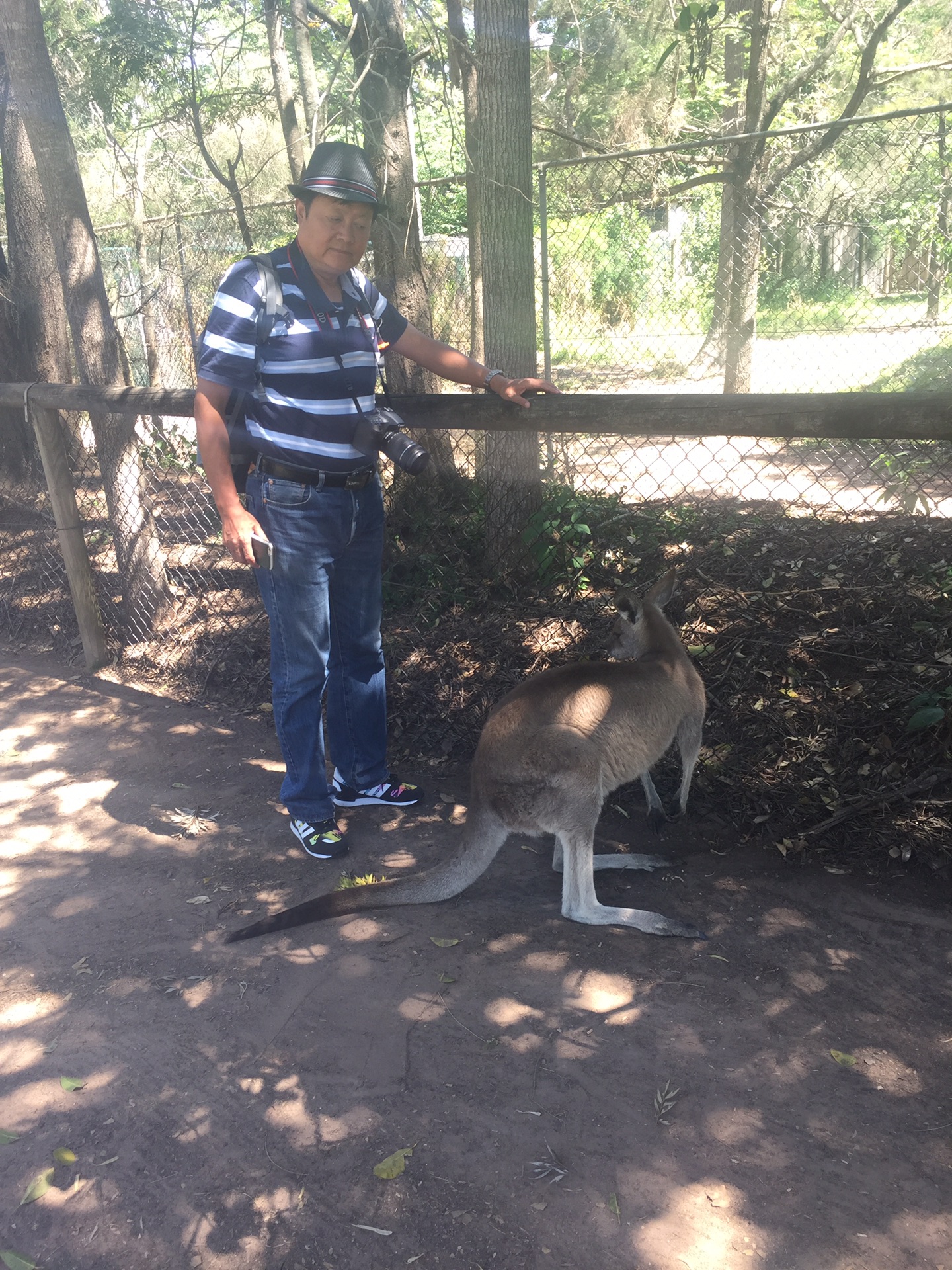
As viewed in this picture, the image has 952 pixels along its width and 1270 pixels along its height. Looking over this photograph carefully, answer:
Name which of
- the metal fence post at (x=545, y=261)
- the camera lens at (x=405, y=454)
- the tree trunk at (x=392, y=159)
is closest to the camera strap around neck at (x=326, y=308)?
the camera lens at (x=405, y=454)

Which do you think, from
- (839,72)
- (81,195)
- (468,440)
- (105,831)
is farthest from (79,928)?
(839,72)

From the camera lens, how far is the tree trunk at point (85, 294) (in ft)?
16.7

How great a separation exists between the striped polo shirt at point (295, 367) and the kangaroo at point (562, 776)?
1035mm

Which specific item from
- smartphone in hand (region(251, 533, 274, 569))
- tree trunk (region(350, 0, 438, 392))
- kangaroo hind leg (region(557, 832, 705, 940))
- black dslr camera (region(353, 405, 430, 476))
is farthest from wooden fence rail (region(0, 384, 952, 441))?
tree trunk (region(350, 0, 438, 392))

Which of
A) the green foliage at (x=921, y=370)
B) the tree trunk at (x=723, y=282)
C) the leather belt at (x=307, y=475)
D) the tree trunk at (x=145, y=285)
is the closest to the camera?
the leather belt at (x=307, y=475)

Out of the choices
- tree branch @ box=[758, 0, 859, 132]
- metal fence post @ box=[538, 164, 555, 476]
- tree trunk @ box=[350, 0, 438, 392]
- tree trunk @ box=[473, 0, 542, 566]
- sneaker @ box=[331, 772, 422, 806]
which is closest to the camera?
sneaker @ box=[331, 772, 422, 806]

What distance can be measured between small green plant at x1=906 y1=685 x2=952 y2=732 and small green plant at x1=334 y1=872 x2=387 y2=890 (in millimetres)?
1824

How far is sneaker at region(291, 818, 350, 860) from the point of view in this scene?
3332 millimetres

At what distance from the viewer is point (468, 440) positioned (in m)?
5.27

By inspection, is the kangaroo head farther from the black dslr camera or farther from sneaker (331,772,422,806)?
sneaker (331,772,422,806)

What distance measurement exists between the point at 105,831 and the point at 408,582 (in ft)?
6.23

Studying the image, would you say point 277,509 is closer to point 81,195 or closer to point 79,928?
point 79,928

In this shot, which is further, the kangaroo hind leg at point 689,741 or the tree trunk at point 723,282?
the tree trunk at point 723,282

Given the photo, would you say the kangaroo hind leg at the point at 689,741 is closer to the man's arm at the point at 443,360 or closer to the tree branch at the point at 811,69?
the man's arm at the point at 443,360
